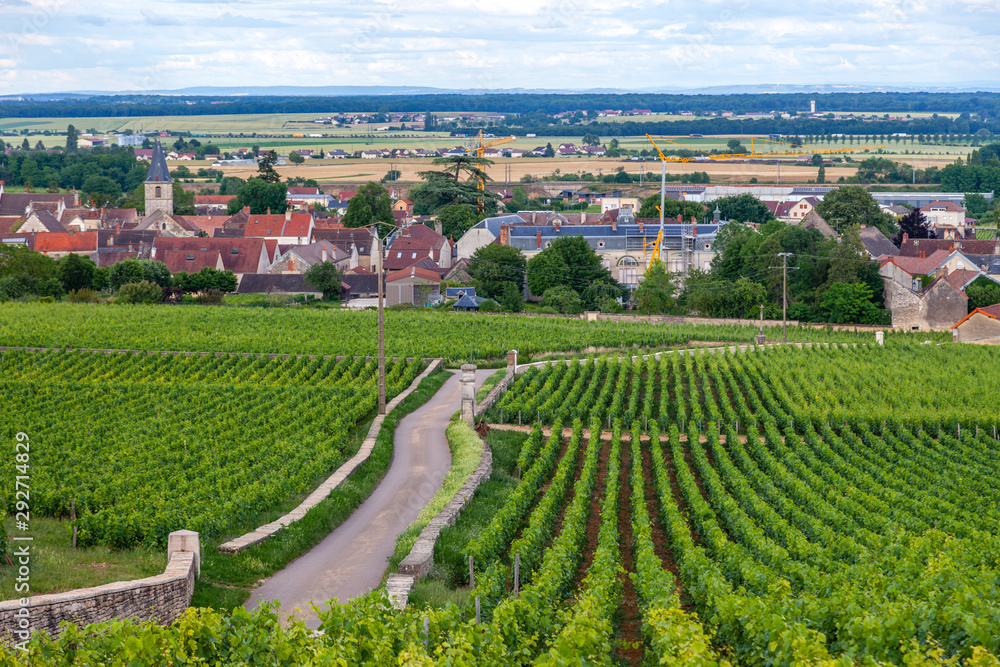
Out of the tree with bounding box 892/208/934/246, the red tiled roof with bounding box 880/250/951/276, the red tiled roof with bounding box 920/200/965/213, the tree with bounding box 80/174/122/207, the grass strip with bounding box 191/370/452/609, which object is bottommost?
the grass strip with bounding box 191/370/452/609

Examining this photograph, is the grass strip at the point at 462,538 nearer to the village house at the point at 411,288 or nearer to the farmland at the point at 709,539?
the farmland at the point at 709,539

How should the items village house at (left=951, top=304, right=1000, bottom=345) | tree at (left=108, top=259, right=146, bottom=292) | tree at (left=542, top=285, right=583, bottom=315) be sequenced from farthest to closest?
tree at (left=108, top=259, right=146, bottom=292), tree at (left=542, top=285, right=583, bottom=315), village house at (left=951, top=304, right=1000, bottom=345)

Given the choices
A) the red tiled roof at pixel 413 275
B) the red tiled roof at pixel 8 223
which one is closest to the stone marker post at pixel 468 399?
the red tiled roof at pixel 413 275

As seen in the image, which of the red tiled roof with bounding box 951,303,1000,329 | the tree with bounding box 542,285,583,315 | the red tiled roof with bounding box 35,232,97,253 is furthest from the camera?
the red tiled roof with bounding box 35,232,97,253

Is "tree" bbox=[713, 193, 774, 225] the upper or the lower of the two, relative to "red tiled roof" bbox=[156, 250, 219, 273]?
upper

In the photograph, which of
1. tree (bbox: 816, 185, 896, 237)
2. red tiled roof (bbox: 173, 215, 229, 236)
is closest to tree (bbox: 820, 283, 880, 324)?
tree (bbox: 816, 185, 896, 237)

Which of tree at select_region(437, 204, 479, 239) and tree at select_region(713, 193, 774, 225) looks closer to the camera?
tree at select_region(437, 204, 479, 239)

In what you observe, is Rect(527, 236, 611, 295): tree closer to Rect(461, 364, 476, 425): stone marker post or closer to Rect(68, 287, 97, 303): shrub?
Rect(68, 287, 97, 303): shrub

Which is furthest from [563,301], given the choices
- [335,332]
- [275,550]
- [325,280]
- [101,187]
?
[101,187]
